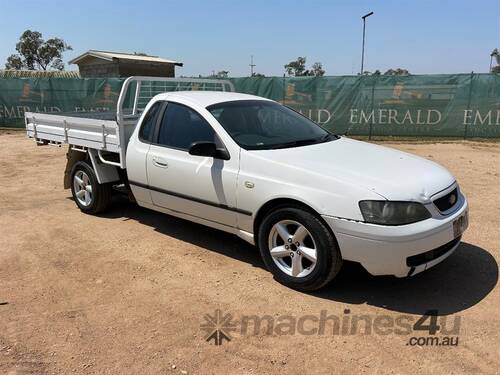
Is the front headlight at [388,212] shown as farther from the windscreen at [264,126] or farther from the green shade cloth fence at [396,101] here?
the green shade cloth fence at [396,101]

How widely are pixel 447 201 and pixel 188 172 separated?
247 centimetres

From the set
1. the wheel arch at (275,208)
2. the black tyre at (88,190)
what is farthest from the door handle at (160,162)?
the black tyre at (88,190)

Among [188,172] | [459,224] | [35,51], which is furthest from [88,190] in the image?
[35,51]

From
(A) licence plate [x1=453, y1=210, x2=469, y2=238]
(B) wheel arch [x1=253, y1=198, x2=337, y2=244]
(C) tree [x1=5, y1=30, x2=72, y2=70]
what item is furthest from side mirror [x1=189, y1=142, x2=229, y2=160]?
(C) tree [x1=5, y1=30, x2=72, y2=70]

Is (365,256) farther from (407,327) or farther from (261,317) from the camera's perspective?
(261,317)

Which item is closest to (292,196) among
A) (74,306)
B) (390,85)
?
(74,306)

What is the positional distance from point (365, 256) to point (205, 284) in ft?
5.04

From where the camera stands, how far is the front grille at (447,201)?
3711 mm

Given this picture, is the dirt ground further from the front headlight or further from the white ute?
the front headlight

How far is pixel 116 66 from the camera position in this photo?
99.6ft

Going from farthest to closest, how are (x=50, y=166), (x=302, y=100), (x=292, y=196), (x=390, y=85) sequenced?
1. (x=302, y=100)
2. (x=390, y=85)
3. (x=50, y=166)
4. (x=292, y=196)

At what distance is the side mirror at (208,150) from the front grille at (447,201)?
1.93 m

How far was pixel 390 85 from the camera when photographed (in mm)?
14094

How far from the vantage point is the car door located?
4.34 metres
